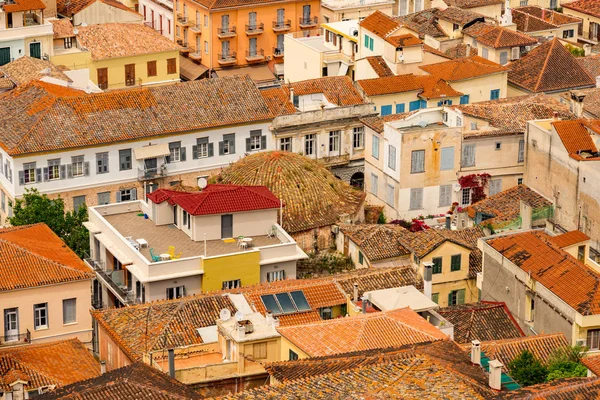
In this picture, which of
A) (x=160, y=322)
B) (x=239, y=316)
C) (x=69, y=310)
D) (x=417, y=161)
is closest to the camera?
(x=239, y=316)

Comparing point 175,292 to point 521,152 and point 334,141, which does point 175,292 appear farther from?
point 521,152

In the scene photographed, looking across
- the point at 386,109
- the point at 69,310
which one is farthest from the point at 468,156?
the point at 69,310

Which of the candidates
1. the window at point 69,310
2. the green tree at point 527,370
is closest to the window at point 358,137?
the window at point 69,310

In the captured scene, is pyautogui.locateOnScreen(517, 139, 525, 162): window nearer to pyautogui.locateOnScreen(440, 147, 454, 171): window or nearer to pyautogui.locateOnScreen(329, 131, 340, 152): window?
pyautogui.locateOnScreen(440, 147, 454, 171): window

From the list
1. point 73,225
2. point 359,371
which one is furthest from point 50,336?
point 359,371

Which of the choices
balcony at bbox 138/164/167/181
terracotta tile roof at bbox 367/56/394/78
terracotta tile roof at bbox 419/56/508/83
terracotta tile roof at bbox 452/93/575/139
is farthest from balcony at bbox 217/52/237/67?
terracotta tile roof at bbox 452/93/575/139

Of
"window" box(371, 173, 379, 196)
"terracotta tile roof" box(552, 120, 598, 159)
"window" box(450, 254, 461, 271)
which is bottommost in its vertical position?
"window" box(371, 173, 379, 196)
